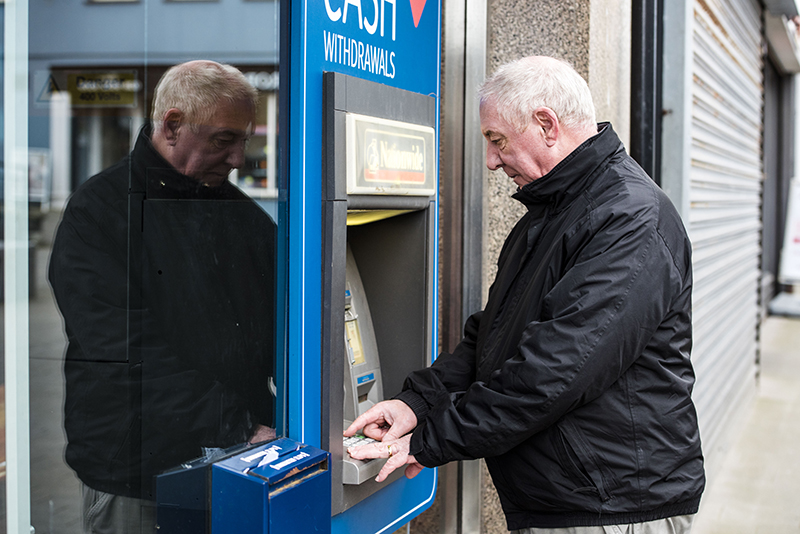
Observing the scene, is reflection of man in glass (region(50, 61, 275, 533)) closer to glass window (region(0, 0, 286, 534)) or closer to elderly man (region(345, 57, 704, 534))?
glass window (region(0, 0, 286, 534))

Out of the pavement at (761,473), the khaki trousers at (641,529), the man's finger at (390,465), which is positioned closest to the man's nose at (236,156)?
the man's finger at (390,465)

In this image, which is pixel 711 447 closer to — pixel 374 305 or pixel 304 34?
pixel 374 305

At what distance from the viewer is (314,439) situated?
189cm

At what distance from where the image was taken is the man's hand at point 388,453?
1.96m

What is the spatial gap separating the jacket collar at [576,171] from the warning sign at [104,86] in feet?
8.31

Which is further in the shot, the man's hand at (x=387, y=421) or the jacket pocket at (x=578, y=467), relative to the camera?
the man's hand at (x=387, y=421)

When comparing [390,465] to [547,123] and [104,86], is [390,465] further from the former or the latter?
[104,86]

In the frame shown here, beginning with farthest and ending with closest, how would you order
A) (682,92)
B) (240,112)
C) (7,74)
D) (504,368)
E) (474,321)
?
(682,92)
(474,321)
(240,112)
(504,368)
(7,74)

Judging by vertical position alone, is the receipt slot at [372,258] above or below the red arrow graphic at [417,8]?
below

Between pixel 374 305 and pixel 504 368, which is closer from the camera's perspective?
pixel 504 368

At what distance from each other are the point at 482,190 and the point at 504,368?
1211mm

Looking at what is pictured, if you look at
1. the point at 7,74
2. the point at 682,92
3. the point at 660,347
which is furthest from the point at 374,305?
the point at 682,92

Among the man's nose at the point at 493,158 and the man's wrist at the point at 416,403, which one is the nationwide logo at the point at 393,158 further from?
the man's wrist at the point at 416,403

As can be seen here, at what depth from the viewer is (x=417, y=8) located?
222cm
